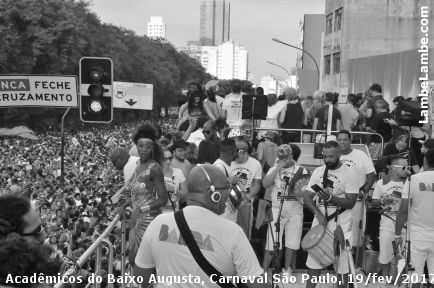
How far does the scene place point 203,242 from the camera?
432 cm

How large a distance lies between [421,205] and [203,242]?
11.2 feet

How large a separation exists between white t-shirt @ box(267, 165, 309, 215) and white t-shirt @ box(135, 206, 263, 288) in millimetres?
4330

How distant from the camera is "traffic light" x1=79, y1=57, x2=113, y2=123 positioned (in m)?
10.3

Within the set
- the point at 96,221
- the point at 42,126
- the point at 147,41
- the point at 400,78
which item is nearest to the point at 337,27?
the point at 400,78

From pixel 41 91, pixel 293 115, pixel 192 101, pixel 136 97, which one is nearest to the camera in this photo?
pixel 41 91

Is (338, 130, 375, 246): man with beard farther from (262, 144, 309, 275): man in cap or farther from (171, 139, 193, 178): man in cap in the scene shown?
(171, 139, 193, 178): man in cap

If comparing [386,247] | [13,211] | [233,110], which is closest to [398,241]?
[386,247]

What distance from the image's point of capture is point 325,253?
7.45 meters

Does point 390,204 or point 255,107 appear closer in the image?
point 390,204

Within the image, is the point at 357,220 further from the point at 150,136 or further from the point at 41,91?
the point at 41,91

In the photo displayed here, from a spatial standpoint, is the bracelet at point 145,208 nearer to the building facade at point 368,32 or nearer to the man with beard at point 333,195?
the man with beard at point 333,195

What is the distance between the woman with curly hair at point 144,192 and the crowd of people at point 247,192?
0.03 feet

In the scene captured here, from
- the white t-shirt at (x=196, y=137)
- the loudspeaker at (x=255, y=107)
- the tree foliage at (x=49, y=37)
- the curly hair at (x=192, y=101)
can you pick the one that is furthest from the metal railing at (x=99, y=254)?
the tree foliage at (x=49, y=37)

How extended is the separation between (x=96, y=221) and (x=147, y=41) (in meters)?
94.7
